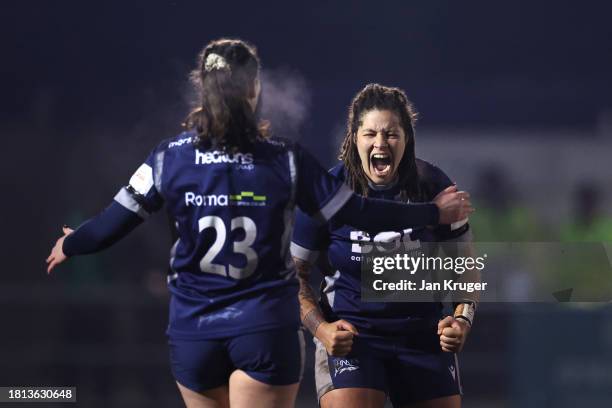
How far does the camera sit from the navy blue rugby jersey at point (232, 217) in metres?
3.12

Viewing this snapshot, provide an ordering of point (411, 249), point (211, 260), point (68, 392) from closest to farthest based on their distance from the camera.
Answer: point (211, 260) → point (411, 249) → point (68, 392)

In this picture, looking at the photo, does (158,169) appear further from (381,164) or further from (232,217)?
(381,164)

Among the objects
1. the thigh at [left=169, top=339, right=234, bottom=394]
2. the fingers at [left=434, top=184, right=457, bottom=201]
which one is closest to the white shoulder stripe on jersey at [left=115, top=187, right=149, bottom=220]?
the thigh at [left=169, top=339, right=234, bottom=394]

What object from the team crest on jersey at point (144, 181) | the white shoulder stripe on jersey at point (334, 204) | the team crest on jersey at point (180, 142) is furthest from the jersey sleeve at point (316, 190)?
the team crest on jersey at point (144, 181)

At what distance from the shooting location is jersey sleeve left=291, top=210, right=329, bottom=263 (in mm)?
4004

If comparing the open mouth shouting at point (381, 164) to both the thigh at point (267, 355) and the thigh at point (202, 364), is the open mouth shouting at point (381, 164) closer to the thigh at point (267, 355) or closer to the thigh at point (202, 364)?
the thigh at point (267, 355)

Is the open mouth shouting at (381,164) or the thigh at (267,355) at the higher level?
the open mouth shouting at (381,164)

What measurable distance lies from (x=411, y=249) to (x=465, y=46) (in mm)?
8107

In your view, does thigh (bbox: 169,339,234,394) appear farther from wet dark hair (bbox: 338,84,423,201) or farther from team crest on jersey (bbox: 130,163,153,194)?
wet dark hair (bbox: 338,84,423,201)

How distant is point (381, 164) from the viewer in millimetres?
3984

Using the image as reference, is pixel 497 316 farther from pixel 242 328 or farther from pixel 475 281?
pixel 242 328

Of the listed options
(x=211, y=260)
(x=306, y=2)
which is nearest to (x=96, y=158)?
(x=306, y=2)

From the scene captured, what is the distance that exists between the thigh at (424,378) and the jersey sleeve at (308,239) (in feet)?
1.58

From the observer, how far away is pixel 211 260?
3145 millimetres
